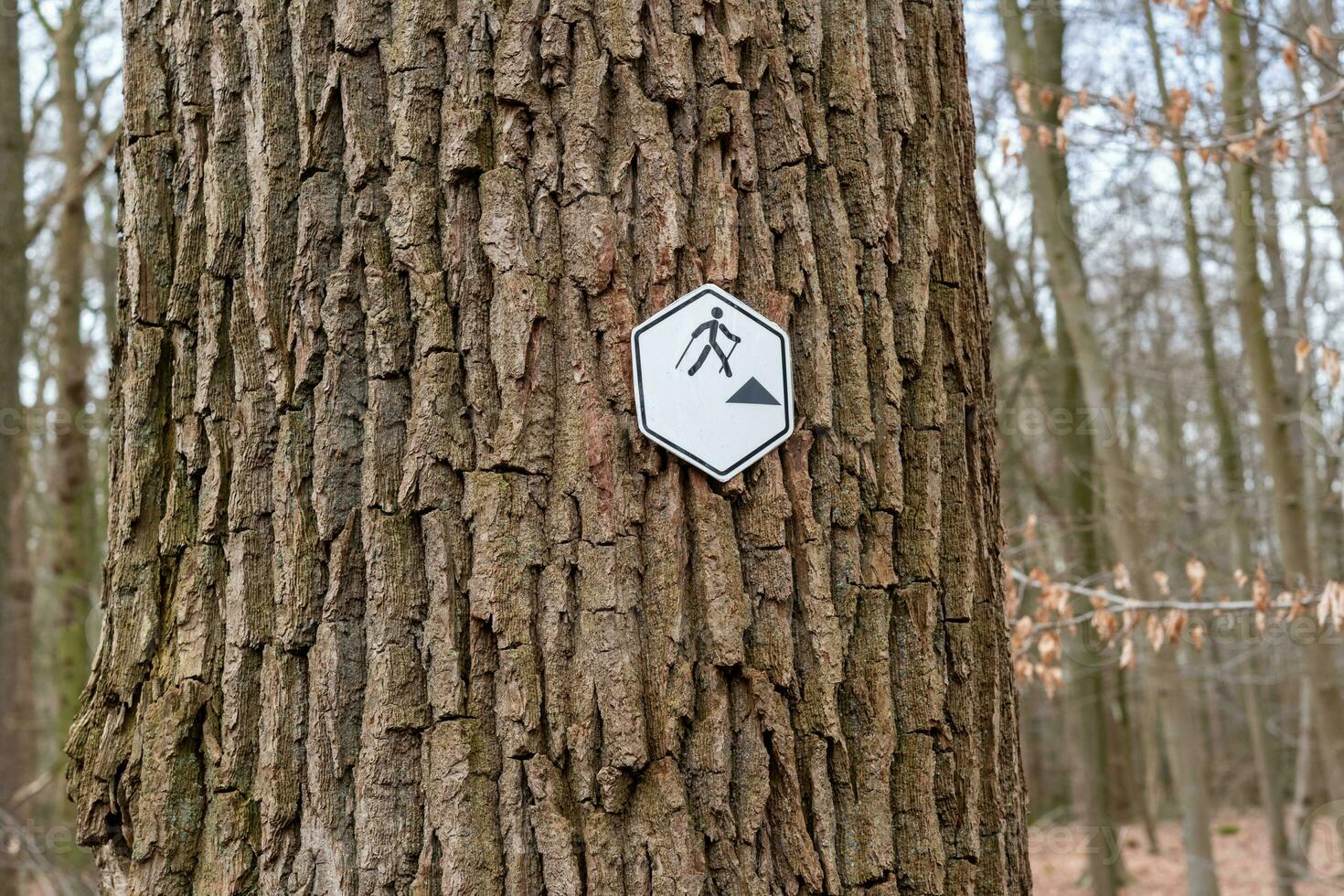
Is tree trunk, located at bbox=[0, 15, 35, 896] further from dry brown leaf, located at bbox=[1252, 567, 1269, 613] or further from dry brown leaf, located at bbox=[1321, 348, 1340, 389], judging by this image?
dry brown leaf, located at bbox=[1321, 348, 1340, 389]

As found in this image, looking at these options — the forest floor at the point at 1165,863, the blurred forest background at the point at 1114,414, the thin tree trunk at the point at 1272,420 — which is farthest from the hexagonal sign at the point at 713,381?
the forest floor at the point at 1165,863

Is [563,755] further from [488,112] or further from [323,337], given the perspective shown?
[488,112]

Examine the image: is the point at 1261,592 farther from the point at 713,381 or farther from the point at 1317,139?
the point at 713,381

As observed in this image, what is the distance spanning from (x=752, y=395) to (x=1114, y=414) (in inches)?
294

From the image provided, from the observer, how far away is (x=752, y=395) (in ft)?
4.54

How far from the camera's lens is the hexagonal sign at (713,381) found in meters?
1.35

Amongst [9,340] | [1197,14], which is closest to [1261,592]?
[1197,14]

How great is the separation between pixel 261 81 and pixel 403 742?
35.6 inches

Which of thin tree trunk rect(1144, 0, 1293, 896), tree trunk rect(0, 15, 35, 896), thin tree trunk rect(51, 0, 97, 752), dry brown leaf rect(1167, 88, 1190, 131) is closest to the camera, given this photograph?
dry brown leaf rect(1167, 88, 1190, 131)

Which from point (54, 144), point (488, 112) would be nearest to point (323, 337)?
point (488, 112)

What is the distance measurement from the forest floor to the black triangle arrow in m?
10.9

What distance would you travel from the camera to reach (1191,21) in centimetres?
443

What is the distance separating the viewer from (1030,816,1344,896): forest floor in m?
12.1

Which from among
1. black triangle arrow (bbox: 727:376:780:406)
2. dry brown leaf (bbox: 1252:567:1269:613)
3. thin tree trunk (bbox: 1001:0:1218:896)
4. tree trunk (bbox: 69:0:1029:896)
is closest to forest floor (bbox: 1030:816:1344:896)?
thin tree trunk (bbox: 1001:0:1218:896)
